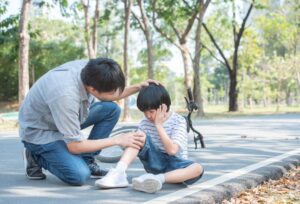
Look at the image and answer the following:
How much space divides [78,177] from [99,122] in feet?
2.46

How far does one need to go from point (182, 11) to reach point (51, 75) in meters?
20.3

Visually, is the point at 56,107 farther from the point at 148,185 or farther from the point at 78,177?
the point at 148,185

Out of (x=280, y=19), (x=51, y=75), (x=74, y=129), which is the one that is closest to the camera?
(x=74, y=129)

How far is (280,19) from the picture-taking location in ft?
120

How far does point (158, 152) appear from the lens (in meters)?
4.27

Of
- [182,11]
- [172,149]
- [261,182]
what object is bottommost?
[261,182]

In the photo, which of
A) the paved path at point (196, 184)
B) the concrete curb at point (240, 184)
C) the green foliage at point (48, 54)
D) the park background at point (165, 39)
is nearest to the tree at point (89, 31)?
the park background at point (165, 39)

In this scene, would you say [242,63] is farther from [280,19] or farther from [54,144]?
[54,144]

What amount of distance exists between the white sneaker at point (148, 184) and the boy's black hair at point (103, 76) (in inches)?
28.7

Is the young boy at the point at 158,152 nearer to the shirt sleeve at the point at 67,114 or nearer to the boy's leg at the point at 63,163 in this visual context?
the boy's leg at the point at 63,163

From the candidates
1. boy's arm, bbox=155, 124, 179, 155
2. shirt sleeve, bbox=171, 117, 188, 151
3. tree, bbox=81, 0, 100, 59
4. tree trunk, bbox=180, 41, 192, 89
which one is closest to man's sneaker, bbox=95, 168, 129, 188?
boy's arm, bbox=155, 124, 179, 155

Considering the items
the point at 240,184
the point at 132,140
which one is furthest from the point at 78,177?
the point at 240,184

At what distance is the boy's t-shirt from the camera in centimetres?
416

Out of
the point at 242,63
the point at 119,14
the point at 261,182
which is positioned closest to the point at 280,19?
the point at 242,63
